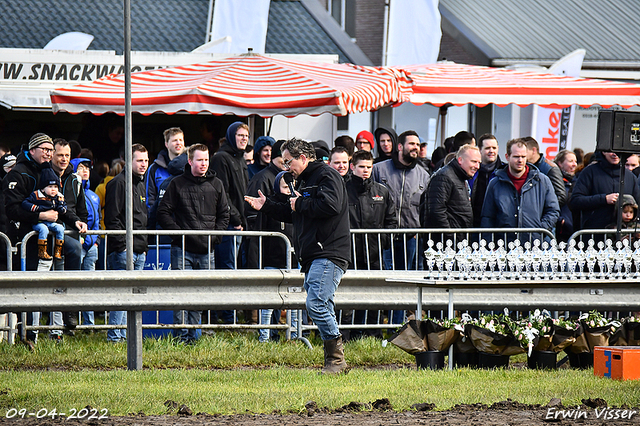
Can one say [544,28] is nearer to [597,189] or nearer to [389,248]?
[597,189]

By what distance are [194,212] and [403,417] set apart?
4571mm

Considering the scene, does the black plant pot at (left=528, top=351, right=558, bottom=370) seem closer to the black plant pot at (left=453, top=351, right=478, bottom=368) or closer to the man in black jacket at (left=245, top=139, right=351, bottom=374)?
the black plant pot at (left=453, top=351, right=478, bottom=368)

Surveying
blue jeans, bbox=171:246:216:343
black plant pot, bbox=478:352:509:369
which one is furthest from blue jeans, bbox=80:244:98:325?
black plant pot, bbox=478:352:509:369

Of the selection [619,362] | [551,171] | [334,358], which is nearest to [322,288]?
[334,358]

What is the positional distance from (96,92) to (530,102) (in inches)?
223

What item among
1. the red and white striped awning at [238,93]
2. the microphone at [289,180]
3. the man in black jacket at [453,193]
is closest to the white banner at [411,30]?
the red and white striped awning at [238,93]

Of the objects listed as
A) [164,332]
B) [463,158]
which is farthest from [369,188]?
[164,332]

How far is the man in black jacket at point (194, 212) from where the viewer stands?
33.4 ft

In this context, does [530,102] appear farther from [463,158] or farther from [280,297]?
[280,297]

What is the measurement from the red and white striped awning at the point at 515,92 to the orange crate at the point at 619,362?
18.4ft

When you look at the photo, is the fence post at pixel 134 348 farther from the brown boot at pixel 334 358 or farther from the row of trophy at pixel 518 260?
the row of trophy at pixel 518 260

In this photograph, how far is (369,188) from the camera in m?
10.7

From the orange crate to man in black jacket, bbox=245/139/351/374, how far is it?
84.5 inches

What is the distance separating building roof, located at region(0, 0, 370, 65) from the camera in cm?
2006
